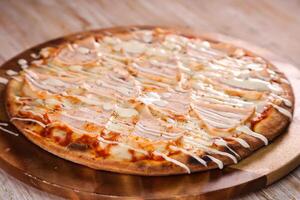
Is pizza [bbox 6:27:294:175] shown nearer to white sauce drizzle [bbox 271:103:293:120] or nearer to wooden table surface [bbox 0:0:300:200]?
white sauce drizzle [bbox 271:103:293:120]

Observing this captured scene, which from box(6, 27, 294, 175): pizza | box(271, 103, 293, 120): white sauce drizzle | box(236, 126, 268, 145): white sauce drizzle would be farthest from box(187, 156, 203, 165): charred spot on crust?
box(271, 103, 293, 120): white sauce drizzle

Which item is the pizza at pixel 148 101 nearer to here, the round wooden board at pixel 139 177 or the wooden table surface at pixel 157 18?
the round wooden board at pixel 139 177

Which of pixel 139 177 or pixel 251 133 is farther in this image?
pixel 251 133

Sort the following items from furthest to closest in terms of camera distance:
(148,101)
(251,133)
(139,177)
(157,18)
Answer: (157,18) → (148,101) → (251,133) → (139,177)

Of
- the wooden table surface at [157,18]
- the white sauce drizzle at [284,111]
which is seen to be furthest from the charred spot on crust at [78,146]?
the wooden table surface at [157,18]

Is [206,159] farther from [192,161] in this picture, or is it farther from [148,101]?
[148,101]

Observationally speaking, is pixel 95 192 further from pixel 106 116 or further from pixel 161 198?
pixel 106 116

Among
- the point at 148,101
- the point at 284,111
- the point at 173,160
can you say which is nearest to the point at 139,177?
the point at 173,160
